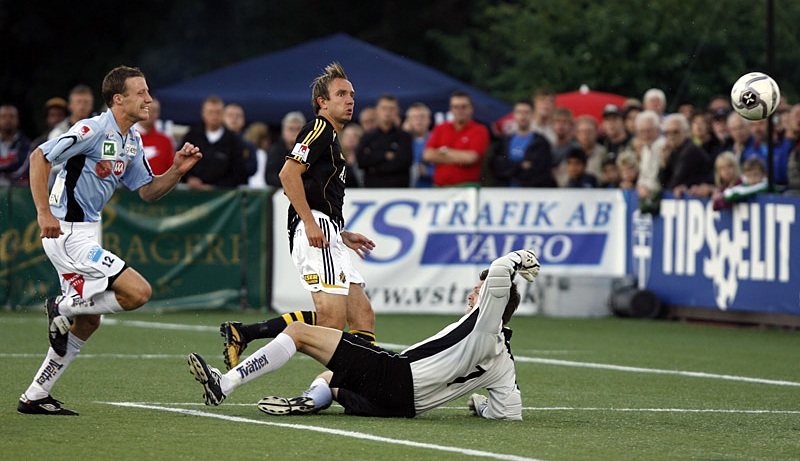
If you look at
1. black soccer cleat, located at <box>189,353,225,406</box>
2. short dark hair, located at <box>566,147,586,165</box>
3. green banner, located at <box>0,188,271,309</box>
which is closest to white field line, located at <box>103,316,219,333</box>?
green banner, located at <box>0,188,271,309</box>

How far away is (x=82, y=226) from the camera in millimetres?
8516

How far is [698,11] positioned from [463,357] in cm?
2625

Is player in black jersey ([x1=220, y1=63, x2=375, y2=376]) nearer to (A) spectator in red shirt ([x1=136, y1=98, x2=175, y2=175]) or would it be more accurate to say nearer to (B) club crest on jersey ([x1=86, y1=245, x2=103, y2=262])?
(B) club crest on jersey ([x1=86, y1=245, x2=103, y2=262])

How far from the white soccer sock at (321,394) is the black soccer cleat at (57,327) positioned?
5.12 ft

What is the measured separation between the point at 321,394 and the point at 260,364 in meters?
0.69

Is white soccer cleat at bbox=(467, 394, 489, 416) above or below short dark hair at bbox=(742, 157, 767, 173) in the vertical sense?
below

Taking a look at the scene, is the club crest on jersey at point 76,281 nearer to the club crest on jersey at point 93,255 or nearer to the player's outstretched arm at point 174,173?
the club crest on jersey at point 93,255

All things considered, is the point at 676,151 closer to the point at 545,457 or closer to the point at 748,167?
the point at 748,167

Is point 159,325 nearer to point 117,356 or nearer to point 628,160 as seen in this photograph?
point 117,356

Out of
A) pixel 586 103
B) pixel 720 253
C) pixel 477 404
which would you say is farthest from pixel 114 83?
pixel 586 103

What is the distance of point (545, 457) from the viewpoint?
23.3 feet

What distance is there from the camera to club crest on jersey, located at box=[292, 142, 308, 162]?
9023mm

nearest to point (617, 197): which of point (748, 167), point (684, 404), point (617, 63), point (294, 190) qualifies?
point (748, 167)

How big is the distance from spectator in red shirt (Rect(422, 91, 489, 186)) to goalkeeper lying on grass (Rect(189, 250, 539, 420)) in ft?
27.4
